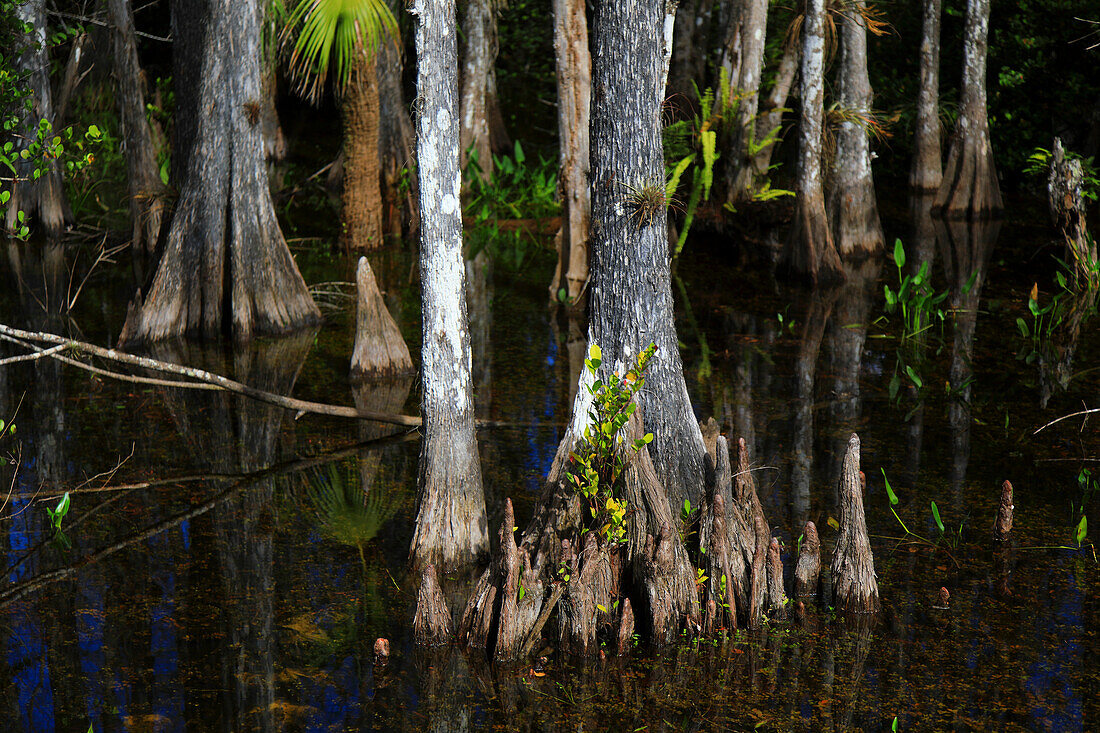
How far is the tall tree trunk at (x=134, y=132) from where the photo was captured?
467 inches

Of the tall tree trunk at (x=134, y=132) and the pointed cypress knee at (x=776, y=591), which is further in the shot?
the tall tree trunk at (x=134, y=132)

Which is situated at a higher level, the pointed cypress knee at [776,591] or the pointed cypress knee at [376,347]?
the pointed cypress knee at [376,347]

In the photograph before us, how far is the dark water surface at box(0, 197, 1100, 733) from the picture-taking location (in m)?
4.20

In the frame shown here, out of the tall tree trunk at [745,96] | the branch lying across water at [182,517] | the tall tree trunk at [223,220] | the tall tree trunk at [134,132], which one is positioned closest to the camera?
the branch lying across water at [182,517]

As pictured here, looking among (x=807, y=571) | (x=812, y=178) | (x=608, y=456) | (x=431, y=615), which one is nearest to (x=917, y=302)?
(x=812, y=178)

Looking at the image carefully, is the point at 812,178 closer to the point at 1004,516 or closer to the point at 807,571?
the point at 1004,516

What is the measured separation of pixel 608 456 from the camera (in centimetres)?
461

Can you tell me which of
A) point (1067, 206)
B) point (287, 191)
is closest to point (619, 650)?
point (1067, 206)

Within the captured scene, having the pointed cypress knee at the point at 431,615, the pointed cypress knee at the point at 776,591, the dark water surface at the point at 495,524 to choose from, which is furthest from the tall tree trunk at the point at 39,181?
the pointed cypress knee at the point at 776,591

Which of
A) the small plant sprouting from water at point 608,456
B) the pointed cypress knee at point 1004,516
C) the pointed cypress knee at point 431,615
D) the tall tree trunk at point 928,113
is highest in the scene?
the tall tree trunk at point 928,113

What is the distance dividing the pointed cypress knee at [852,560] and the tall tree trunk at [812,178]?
22.6 feet

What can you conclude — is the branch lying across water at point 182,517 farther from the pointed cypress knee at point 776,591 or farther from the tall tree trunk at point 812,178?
the tall tree trunk at point 812,178

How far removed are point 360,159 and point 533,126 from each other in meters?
8.64

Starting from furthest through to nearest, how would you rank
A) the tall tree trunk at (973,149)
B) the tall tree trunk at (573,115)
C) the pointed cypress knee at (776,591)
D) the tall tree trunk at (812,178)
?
the tall tree trunk at (973,149) < the tall tree trunk at (812,178) < the tall tree trunk at (573,115) < the pointed cypress knee at (776,591)
